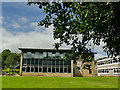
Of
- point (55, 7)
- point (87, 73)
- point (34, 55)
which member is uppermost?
point (55, 7)

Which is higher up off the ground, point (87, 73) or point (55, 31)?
point (55, 31)

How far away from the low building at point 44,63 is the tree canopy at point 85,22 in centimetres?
4468

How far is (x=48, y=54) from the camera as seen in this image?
59.6 m

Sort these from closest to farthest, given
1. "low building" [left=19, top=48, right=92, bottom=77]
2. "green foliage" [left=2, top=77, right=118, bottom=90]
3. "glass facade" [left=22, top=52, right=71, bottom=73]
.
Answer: "green foliage" [left=2, top=77, right=118, bottom=90]
"low building" [left=19, top=48, right=92, bottom=77]
"glass facade" [left=22, top=52, right=71, bottom=73]

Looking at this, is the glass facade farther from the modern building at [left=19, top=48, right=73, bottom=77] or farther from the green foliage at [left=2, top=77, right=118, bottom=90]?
the green foliage at [left=2, top=77, right=118, bottom=90]

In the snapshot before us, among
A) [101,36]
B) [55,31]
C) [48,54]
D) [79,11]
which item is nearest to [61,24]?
[55,31]

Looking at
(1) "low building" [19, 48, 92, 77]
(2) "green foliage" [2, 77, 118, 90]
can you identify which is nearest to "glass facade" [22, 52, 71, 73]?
(1) "low building" [19, 48, 92, 77]

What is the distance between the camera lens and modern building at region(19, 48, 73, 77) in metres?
57.9

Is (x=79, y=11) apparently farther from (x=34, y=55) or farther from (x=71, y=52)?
(x=34, y=55)

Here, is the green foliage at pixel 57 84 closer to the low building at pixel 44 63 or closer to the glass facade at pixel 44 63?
the low building at pixel 44 63

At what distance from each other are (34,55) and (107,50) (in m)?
47.3

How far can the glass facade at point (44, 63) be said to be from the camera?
58.1 metres

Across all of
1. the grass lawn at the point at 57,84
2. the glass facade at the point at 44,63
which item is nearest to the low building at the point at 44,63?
the glass facade at the point at 44,63

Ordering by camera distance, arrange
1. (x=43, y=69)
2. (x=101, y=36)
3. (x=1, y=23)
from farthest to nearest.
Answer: (x=43, y=69) → (x=101, y=36) → (x=1, y=23)
